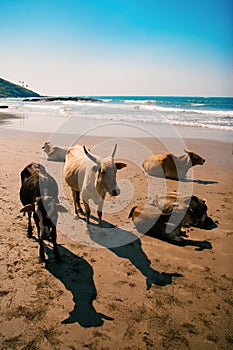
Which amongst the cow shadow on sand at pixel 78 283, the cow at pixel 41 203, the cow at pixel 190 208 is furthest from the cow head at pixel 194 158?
the cow shadow on sand at pixel 78 283

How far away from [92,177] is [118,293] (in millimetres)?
2510

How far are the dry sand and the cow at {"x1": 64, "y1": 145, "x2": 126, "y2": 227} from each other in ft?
3.40

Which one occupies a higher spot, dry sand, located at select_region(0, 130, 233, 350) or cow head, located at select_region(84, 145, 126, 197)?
cow head, located at select_region(84, 145, 126, 197)

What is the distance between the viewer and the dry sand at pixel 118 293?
11.3 ft

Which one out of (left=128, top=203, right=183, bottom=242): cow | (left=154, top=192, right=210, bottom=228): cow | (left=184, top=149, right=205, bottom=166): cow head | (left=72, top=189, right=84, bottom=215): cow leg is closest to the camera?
(left=128, top=203, right=183, bottom=242): cow

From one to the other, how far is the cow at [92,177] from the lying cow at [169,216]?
3.18ft

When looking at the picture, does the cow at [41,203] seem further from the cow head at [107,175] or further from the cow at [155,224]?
the cow at [155,224]

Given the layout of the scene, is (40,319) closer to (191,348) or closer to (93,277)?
(93,277)

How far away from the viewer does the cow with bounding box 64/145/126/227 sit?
539cm

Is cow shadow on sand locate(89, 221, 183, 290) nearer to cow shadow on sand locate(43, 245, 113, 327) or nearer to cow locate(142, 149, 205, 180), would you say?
cow shadow on sand locate(43, 245, 113, 327)

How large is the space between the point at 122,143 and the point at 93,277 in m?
12.0

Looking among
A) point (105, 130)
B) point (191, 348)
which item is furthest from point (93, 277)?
point (105, 130)

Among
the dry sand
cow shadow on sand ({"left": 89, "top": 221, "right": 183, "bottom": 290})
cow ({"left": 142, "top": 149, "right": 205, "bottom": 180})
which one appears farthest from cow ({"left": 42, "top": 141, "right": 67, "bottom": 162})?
cow shadow on sand ({"left": 89, "top": 221, "right": 183, "bottom": 290})

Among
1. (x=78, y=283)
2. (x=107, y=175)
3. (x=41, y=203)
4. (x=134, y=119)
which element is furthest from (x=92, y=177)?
(x=134, y=119)
